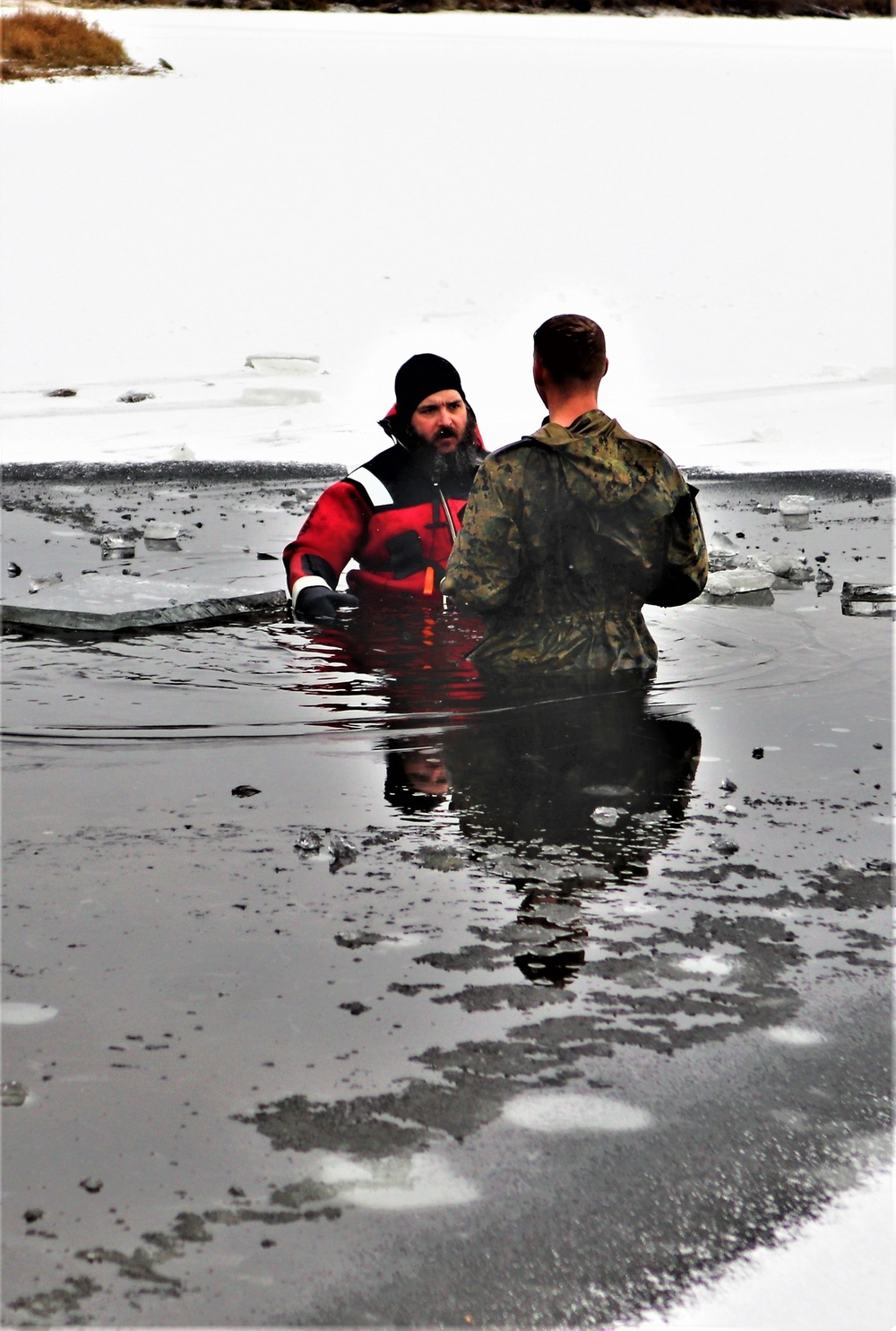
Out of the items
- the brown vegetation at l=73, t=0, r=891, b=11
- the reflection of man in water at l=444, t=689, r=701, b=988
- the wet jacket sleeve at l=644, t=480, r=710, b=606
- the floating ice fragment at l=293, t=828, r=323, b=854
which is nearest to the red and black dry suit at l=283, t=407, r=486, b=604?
the reflection of man in water at l=444, t=689, r=701, b=988

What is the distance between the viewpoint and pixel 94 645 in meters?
6.55

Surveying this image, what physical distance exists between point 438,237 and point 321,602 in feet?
45.2

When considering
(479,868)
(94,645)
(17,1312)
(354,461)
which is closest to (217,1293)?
(17,1312)

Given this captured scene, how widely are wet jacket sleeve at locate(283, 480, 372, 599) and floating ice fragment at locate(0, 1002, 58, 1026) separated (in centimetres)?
345

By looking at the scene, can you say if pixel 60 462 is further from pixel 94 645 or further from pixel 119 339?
Result: pixel 94 645

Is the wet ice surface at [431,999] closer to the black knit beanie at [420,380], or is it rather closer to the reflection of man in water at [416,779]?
the reflection of man in water at [416,779]

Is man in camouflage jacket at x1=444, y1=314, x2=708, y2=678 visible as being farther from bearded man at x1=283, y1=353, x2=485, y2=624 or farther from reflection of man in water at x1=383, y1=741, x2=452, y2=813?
bearded man at x1=283, y1=353, x2=485, y2=624

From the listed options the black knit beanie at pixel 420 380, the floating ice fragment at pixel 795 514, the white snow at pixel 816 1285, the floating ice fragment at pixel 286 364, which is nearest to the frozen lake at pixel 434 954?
the white snow at pixel 816 1285

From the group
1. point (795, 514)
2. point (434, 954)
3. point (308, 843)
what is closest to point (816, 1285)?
point (434, 954)

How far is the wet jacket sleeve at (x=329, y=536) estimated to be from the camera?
21.1 ft

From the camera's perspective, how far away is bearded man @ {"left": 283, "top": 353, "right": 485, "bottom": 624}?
6285 millimetres

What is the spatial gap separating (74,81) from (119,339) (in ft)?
A: 27.7

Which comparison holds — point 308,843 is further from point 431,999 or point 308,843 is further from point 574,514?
point 574,514

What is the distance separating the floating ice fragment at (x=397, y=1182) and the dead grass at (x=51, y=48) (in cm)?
2228
